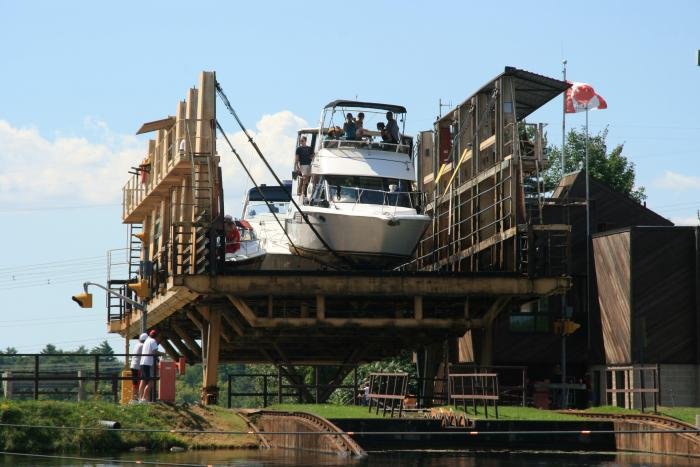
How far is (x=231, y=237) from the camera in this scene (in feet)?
130

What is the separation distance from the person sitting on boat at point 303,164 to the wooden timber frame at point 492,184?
170 inches

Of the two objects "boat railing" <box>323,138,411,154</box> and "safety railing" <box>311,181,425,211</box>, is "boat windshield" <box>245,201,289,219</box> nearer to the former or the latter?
"boat railing" <box>323,138,411,154</box>

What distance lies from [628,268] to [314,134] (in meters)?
9.82

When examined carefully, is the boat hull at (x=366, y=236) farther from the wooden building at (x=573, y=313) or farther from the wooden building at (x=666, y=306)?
the wooden building at (x=573, y=313)

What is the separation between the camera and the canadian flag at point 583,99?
54.0 meters

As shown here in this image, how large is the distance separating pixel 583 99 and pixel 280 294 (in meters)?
23.3

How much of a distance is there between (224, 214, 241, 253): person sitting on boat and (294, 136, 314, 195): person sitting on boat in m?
2.13

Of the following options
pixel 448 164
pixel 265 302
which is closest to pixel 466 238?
pixel 448 164

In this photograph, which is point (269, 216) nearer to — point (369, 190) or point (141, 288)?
point (141, 288)

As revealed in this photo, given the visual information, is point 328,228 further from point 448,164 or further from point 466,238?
point 448,164

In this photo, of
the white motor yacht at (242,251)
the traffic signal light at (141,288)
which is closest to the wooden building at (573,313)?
the white motor yacht at (242,251)

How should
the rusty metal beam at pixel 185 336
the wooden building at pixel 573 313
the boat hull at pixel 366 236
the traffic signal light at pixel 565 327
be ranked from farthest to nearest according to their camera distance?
the rusty metal beam at pixel 185 336 < the wooden building at pixel 573 313 < the traffic signal light at pixel 565 327 < the boat hull at pixel 366 236

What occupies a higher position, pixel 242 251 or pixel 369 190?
pixel 369 190

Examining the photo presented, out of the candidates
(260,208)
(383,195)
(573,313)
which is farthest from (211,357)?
(573,313)
